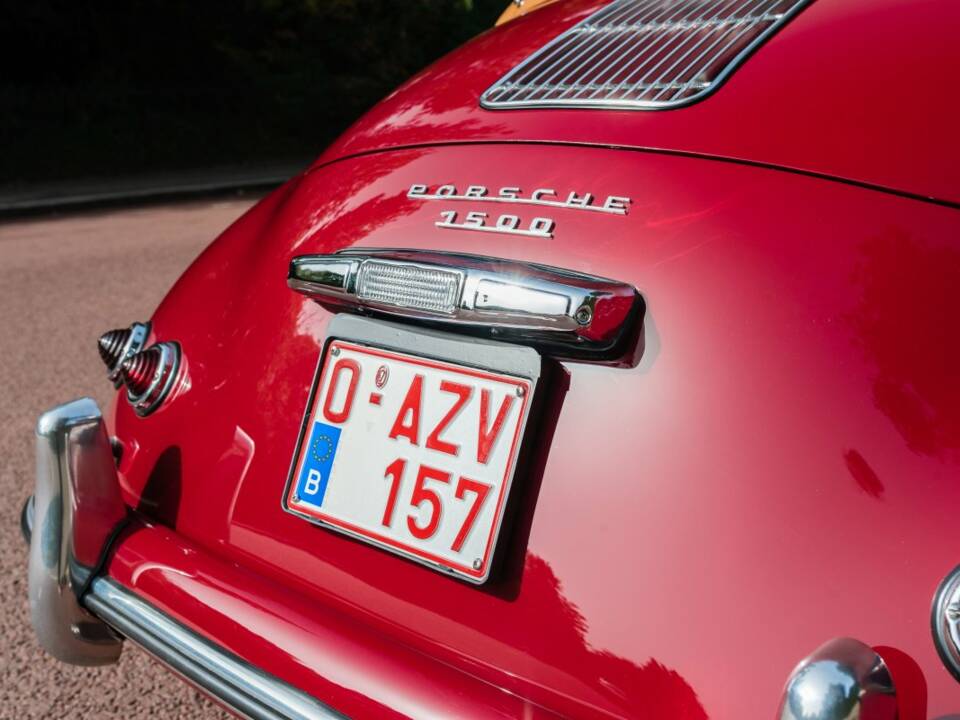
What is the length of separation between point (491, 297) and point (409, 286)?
0.51ft

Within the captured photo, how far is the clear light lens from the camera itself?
1336 mm

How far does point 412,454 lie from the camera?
136 cm

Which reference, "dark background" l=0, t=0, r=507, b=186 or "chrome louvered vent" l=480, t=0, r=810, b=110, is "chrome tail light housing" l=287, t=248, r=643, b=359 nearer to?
"chrome louvered vent" l=480, t=0, r=810, b=110

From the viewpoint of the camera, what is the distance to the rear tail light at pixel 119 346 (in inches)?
76.5

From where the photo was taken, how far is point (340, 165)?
1833mm

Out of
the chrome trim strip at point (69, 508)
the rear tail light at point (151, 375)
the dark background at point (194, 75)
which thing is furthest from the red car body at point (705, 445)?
the dark background at point (194, 75)

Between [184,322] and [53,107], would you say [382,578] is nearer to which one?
[184,322]

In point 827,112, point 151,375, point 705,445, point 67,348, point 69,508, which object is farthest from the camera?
point 67,348

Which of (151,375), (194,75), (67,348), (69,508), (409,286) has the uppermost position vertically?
(194,75)

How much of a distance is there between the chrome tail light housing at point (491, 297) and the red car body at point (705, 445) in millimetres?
38

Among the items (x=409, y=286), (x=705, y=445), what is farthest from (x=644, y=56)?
(x=705, y=445)

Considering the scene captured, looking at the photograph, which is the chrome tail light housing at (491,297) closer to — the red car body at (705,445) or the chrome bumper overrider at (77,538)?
the red car body at (705,445)

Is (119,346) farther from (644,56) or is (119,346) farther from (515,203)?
(644,56)

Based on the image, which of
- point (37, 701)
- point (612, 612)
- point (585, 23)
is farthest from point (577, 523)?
point (37, 701)
